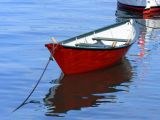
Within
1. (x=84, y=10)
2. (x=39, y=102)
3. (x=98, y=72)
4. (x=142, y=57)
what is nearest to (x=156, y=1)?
(x=84, y=10)

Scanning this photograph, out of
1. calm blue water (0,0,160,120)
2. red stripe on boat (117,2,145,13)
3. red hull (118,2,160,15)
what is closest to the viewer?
calm blue water (0,0,160,120)

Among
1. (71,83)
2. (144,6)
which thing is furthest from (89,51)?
(144,6)

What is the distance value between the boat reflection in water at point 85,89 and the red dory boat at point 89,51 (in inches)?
13.9

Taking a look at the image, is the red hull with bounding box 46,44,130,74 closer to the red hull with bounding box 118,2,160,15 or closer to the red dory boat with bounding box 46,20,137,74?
the red dory boat with bounding box 46,20,137,74

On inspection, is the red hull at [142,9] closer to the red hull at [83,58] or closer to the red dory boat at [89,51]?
the red dory boat at [89,51]

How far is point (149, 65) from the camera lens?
22.4 m

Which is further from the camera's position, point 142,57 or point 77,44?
point 142,57

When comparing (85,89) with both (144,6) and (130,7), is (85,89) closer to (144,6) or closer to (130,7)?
(144,6)

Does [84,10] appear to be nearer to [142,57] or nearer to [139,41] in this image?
[139,41]

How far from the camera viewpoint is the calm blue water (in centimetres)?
1669

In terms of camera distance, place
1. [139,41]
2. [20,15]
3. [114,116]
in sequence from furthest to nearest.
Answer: [20,15] → [139,41] → [114,116]

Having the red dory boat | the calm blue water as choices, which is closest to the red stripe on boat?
the calm blue water

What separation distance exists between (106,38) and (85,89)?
13.5 ft

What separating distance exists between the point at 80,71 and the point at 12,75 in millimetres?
2741
